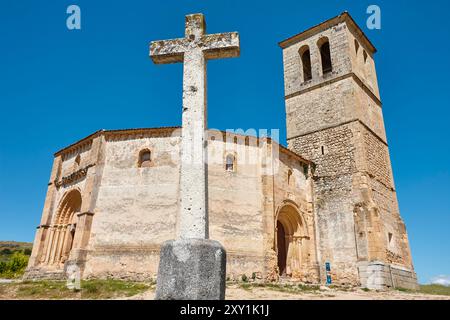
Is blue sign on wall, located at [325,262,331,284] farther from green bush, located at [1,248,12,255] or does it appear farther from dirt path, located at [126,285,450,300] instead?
green bush, located at [1,248,12,255]

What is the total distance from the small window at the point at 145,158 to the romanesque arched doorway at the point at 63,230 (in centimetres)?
420

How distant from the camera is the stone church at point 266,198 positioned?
1578 cm

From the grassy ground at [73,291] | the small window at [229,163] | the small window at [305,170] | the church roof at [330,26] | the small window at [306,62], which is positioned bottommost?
the grassy ground at [73,291]

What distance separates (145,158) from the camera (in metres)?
17.7

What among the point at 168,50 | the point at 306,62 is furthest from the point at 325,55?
the point at 168,50

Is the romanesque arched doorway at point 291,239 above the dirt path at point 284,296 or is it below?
above

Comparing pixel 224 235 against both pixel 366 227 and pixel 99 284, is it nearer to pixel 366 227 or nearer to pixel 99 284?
pixel 99 284

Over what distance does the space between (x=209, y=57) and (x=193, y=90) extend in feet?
2.47

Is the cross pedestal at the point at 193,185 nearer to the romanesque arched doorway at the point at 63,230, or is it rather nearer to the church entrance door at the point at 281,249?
the church entrance door at the point at 281,249

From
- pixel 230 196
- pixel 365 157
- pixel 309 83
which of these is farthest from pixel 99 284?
pixel 309 83

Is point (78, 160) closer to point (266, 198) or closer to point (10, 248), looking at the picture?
point (266, 198)

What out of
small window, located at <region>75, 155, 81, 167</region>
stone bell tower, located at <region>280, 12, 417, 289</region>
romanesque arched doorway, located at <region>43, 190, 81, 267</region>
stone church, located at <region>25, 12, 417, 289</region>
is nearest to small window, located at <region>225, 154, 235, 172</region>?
stone church, located at <region>25, 12, 417, 289</region>

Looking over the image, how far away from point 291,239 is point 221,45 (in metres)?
14.8

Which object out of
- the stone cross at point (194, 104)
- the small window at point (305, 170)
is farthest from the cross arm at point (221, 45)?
the small window at point (305, 170)
